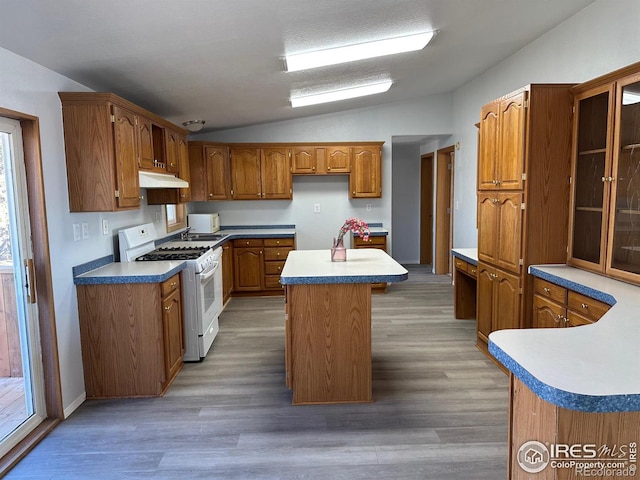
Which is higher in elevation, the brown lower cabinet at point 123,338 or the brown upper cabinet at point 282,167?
the brown upper cabinet at point 282,167

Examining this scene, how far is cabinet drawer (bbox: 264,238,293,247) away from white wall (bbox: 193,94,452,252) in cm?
69

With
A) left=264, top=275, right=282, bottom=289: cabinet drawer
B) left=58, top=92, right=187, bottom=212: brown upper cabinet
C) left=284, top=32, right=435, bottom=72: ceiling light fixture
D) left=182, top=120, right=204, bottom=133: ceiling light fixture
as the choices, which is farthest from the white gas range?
left=284, top=32, right=435, bottom=72: ceiling light fixture

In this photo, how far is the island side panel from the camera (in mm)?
2820

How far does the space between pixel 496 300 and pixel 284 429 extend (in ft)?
6.65

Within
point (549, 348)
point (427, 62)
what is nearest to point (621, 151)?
point (549, 348)

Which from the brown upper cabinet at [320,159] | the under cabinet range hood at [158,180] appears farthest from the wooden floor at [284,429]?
the brown upper cabinet at [320,159]

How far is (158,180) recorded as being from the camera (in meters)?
3.66

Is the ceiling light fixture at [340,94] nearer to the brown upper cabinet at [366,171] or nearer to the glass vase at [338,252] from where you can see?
the brown upper cabinet at [366,171]

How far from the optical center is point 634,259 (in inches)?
97.0

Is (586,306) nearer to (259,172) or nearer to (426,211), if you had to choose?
(259,172)

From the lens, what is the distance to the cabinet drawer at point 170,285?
120 inches

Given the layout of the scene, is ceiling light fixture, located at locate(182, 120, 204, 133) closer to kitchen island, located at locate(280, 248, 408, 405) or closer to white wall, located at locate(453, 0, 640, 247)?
kitchen island, located at locate(280, 248, 408, 405)

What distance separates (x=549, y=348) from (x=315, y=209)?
5.08 m

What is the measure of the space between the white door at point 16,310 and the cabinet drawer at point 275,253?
10.8 feet
